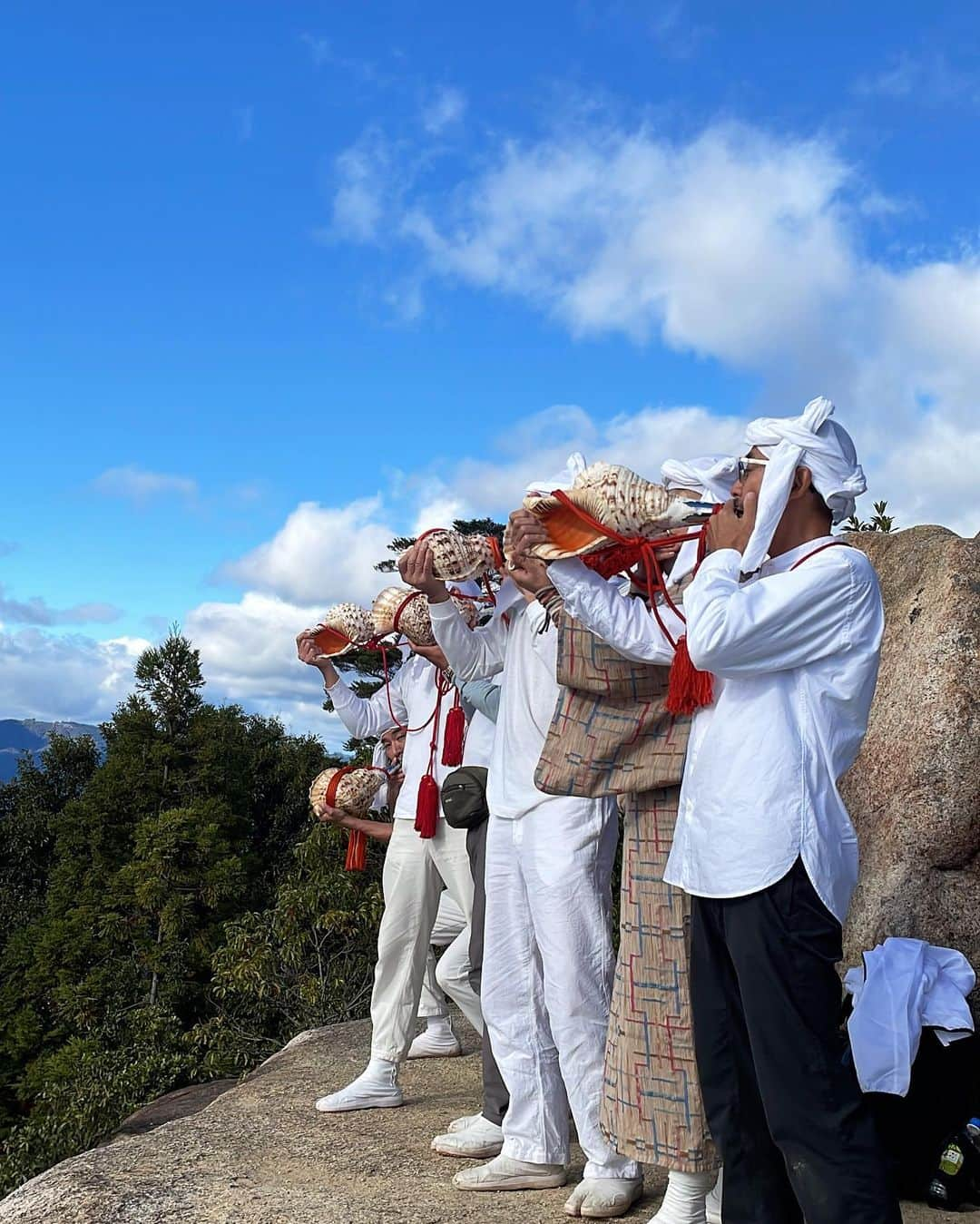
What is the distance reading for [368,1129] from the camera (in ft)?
14.1

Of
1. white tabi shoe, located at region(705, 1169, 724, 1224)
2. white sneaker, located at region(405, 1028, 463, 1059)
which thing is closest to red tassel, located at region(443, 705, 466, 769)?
white sneaker, located at region(405, 1028, 463, 1059)

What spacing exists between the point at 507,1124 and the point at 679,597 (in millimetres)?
1704

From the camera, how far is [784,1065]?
2436mm

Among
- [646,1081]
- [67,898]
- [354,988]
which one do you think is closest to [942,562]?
[646,1081]

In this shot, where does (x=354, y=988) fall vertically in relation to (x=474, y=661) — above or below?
below

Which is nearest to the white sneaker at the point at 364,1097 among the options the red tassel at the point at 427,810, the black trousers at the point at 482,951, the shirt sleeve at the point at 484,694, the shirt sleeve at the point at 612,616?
the black trousers at the point at 482,951

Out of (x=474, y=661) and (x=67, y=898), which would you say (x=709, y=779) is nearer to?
(x=474, y=661)

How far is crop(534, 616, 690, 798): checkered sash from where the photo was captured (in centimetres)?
317

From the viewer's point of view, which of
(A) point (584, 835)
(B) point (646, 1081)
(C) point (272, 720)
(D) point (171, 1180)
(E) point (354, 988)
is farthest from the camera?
(C) point (272, 720)

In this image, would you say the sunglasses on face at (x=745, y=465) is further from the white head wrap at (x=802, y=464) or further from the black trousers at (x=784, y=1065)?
the black trousers at (x=784, y=1065)

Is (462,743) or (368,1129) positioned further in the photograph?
(462,743)

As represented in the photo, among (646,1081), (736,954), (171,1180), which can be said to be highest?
(736,954)

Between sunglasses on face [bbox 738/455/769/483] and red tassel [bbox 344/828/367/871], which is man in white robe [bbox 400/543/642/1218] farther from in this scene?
red tassel [bbox 344/828/367/871]

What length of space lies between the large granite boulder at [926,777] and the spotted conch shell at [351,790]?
200cm
